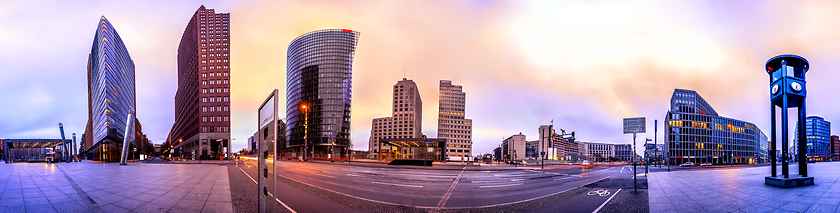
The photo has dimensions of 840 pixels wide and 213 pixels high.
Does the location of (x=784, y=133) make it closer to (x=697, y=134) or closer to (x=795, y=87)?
(x=795, y=87)

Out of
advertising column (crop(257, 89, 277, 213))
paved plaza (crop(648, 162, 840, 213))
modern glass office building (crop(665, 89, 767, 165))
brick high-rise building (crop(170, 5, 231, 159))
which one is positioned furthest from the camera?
modern glass office building (crop(665, 89, 767, 165))

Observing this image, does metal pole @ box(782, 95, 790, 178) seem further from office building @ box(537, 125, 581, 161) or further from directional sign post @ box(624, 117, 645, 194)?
office building @ box(537, 125, 581, 161)

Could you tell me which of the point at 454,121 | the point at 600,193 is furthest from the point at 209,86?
the point at 600,193

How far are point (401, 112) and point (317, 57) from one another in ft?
152

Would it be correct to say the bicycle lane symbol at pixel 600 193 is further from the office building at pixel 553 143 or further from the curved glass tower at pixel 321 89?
the curved glass tower at pixel 321 89

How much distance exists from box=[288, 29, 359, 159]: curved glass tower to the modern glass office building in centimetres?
10938

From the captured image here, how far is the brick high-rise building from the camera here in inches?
3189

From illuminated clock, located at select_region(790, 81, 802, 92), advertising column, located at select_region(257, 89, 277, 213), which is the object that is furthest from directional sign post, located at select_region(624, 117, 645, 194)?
advertising column, located at select_region(257, 89, 277, 213)

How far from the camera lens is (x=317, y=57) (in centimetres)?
12950

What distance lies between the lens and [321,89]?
122500 mm

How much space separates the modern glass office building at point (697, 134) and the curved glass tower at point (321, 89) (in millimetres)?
109381

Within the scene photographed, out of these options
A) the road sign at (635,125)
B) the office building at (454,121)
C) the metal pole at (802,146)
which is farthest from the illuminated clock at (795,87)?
the office building at (454,121)

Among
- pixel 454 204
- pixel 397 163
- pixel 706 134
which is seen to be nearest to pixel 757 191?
pixel 454 204

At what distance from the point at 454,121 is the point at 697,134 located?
84348 mm
